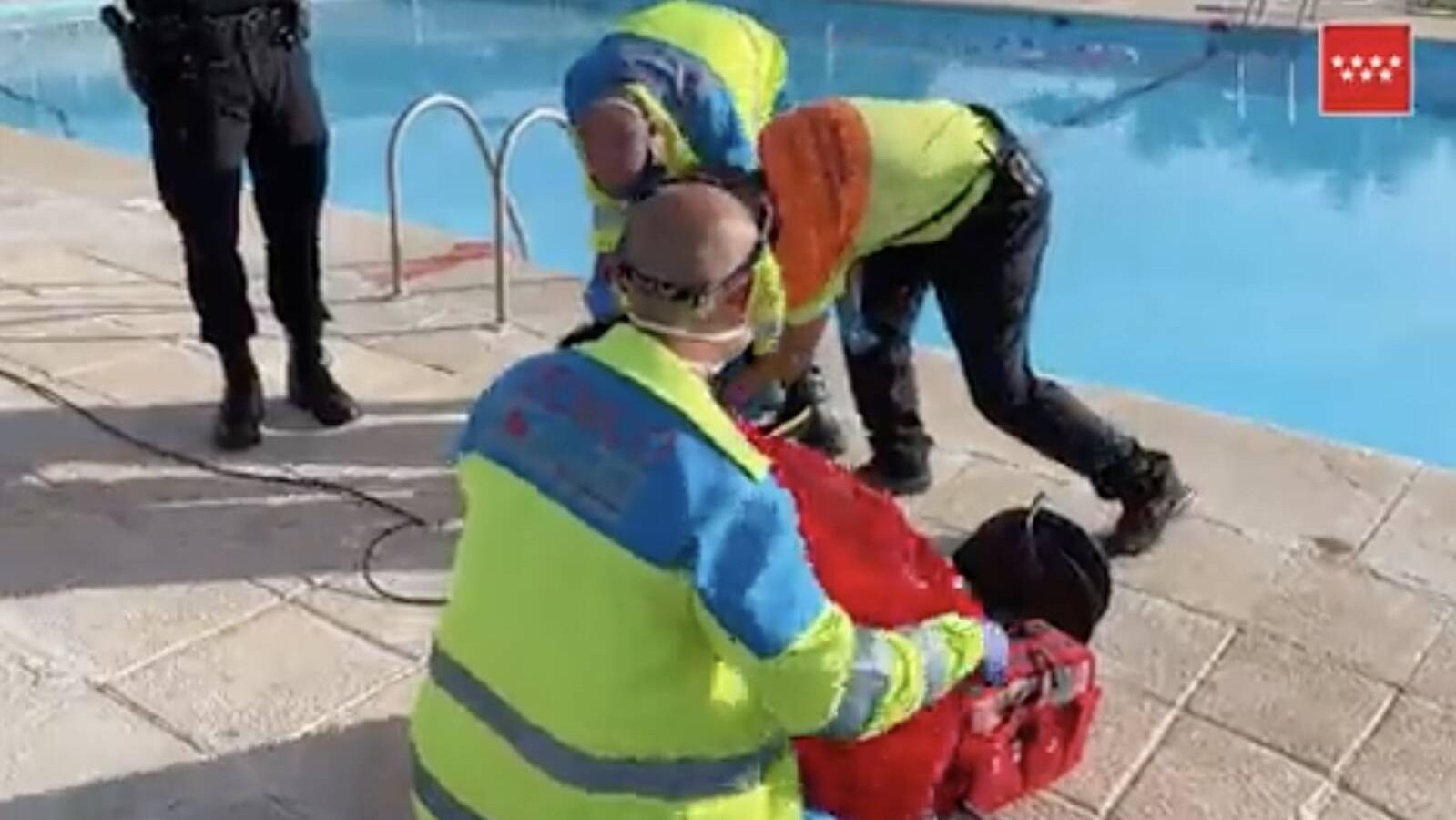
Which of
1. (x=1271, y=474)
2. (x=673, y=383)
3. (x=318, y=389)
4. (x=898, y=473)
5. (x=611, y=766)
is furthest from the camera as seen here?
(x=318, y=389)

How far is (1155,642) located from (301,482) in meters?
1.85

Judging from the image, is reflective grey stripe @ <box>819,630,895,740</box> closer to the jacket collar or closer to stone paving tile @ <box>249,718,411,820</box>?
the jacket collar

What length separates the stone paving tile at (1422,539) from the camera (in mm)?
3627

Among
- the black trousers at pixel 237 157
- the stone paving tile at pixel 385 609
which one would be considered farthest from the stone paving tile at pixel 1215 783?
the black trousers at pixel 237 157

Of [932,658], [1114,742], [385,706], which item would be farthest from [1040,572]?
[385,706]

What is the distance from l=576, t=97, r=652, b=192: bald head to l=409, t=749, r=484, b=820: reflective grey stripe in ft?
3.64

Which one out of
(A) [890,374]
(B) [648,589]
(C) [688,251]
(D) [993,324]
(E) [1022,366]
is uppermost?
(C) [688,251]

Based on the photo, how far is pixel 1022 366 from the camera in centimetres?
358

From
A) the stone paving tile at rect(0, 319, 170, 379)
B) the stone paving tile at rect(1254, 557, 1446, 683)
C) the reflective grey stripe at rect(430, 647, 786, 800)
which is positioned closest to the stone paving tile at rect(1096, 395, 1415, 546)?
the stone paving tile at rect(1254, 557, 1446, 683)

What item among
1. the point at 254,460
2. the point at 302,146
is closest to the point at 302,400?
the point at 254,460

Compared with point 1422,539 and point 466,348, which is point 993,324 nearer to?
point 1422,539

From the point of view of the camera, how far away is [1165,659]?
3.29m

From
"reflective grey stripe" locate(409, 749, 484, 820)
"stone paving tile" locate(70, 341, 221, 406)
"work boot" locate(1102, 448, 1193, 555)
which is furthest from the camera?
"stone paving tile" locate(70, 341, 221, 406)

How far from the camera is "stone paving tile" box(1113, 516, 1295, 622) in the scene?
3523 millimetres
